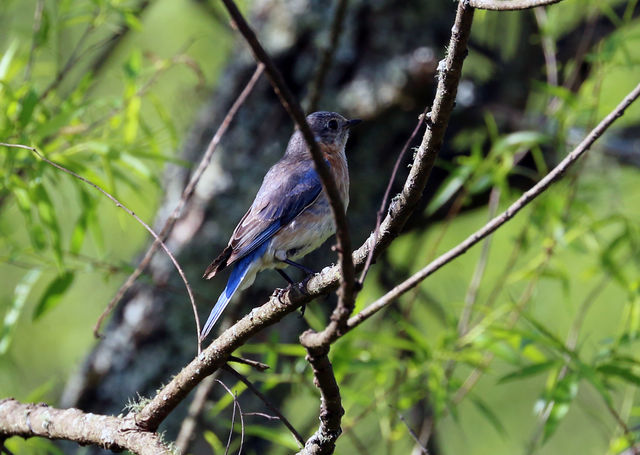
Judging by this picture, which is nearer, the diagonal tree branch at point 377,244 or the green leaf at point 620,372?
the diagonal tree branch at point 377,244

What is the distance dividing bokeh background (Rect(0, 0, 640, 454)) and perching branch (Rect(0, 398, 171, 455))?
2.94ft

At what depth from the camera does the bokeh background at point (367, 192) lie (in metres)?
3.62

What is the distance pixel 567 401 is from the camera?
3303 millimetres

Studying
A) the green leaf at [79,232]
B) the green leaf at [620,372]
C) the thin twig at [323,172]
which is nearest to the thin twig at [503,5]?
the thin twig at [323,172]

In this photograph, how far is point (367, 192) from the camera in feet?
16.7

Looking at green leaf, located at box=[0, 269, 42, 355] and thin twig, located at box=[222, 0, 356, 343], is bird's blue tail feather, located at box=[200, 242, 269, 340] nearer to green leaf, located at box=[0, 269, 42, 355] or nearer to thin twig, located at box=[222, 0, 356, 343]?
green leaf, located at box=[0, 269, 42, 355]

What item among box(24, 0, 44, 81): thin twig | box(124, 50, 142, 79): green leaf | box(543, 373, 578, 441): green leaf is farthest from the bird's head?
box(543, 373, 578, 441): green leaf

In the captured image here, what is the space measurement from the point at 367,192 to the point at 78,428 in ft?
9.97

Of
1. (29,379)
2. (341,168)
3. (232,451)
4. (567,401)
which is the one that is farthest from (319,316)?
(29,379)

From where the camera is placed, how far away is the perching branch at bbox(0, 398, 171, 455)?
221cm

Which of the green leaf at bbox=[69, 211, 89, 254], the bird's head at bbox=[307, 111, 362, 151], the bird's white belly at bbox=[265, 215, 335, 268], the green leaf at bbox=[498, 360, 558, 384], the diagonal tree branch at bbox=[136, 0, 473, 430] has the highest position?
the bird's head at bbox=[307, 111, 362, 151]

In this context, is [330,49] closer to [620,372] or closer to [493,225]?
[620,372]

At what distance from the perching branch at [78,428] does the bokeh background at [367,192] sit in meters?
0.90

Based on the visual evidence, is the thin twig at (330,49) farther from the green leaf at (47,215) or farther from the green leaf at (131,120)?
the green leaf at (47,215)
